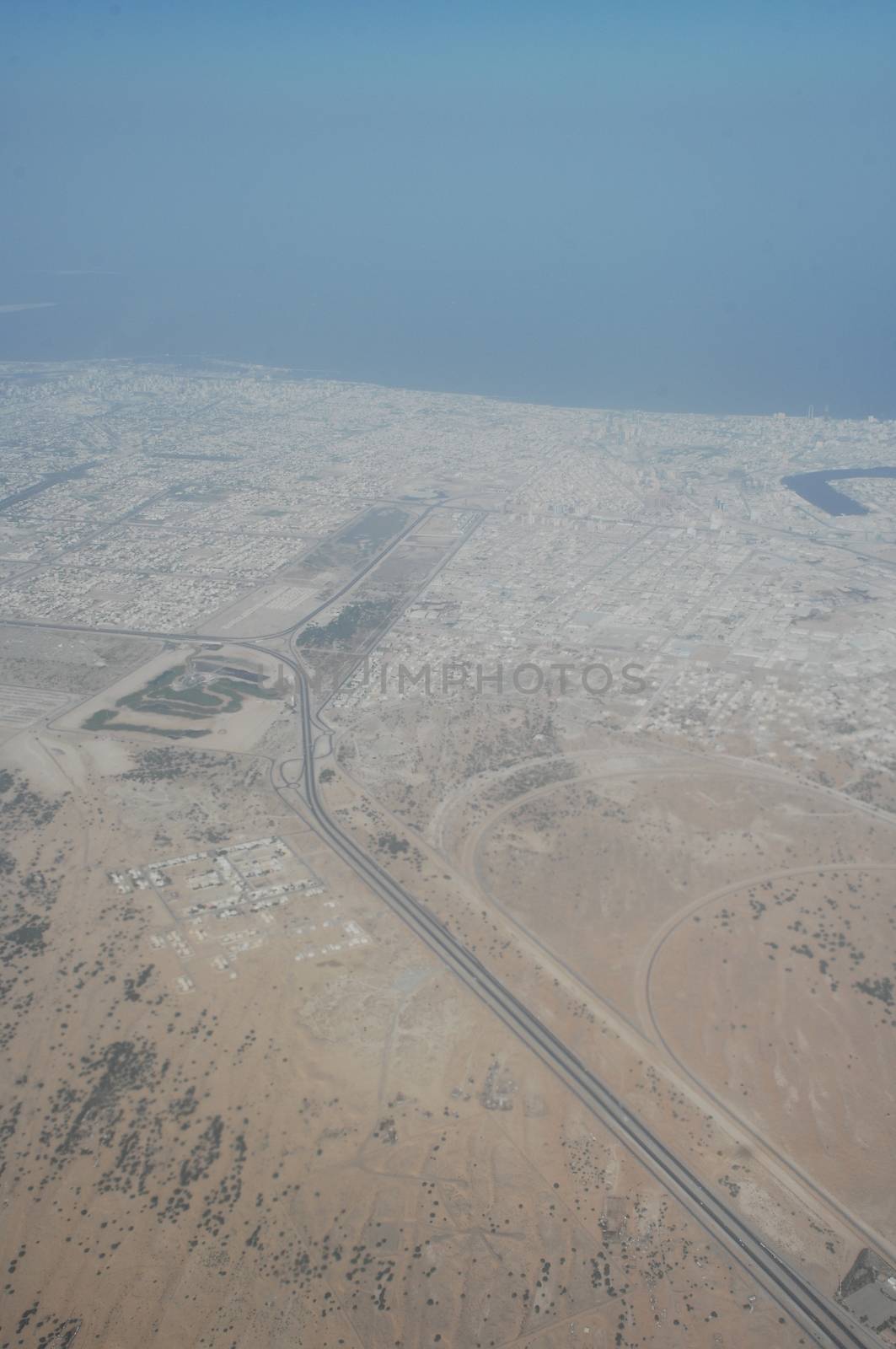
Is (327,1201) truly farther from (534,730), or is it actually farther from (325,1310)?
(534,730)

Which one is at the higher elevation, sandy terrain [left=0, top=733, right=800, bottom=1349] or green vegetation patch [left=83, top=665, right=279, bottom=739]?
sandy terrain [left=0, top=733, right=800, bottom=1349]

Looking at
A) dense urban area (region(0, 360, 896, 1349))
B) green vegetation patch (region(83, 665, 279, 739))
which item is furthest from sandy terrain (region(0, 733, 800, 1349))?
green vegetation patch (region(83, 665, 279, 739))

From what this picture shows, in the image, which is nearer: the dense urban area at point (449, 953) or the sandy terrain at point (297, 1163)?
the sandy terrain at point (297, 1163)

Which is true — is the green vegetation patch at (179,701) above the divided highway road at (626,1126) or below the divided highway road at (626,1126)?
below

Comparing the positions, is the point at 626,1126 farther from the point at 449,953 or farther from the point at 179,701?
the point at 179,701

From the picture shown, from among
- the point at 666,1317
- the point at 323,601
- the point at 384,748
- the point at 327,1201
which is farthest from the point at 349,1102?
the point at 323,601

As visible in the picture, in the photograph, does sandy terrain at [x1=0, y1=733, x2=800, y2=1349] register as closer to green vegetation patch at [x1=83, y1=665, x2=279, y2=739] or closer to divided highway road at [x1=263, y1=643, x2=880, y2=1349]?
divided highway road at [x1=263, y1=643, x2=880, y2=1349]

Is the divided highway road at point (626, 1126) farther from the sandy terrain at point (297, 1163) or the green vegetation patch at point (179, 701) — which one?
the green vegetation patch at point (179, 701)

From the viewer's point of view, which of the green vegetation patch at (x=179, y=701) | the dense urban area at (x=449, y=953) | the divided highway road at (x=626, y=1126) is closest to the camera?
the divided highway road at (x=626, y=1126)

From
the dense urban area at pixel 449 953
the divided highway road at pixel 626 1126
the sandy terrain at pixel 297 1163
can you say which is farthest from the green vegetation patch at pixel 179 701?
the sandy terrain at pixel 297 1163

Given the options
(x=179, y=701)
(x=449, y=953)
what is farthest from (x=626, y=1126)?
(x=179, y=701)

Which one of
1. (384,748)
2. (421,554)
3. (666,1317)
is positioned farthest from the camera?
(421,554)
